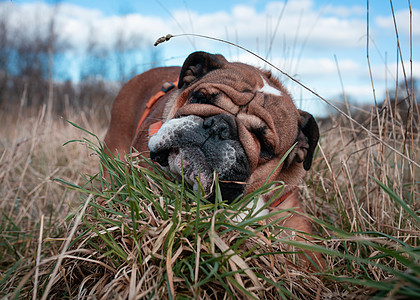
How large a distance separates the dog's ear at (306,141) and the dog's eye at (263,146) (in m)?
0.40

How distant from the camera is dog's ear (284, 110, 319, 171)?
339cm

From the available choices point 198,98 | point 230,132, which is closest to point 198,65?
point 198,98

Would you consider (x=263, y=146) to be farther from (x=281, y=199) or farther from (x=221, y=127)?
(x=281, y=199)

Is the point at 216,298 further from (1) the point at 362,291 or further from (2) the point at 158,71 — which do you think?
(2) the point at 158,71

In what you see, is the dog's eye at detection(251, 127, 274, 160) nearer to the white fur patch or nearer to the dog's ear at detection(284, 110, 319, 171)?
the dog's ear at detection(284, 110, 319, 171)

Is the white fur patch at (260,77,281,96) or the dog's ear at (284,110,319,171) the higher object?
the white fur patch at (260,77,281,96)

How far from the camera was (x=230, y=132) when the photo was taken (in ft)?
9.16

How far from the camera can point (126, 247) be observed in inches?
81.9

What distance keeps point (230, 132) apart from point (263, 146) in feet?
1.47

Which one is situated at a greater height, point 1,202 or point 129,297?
point 129,297

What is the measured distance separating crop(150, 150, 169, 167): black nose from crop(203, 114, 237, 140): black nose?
37cm

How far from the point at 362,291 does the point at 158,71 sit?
3.85 meters

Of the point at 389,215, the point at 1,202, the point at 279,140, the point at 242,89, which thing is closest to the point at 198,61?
the point at 242,89

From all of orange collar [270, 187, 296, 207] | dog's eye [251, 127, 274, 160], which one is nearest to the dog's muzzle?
dog's eye [251, 127, 274, 160]
